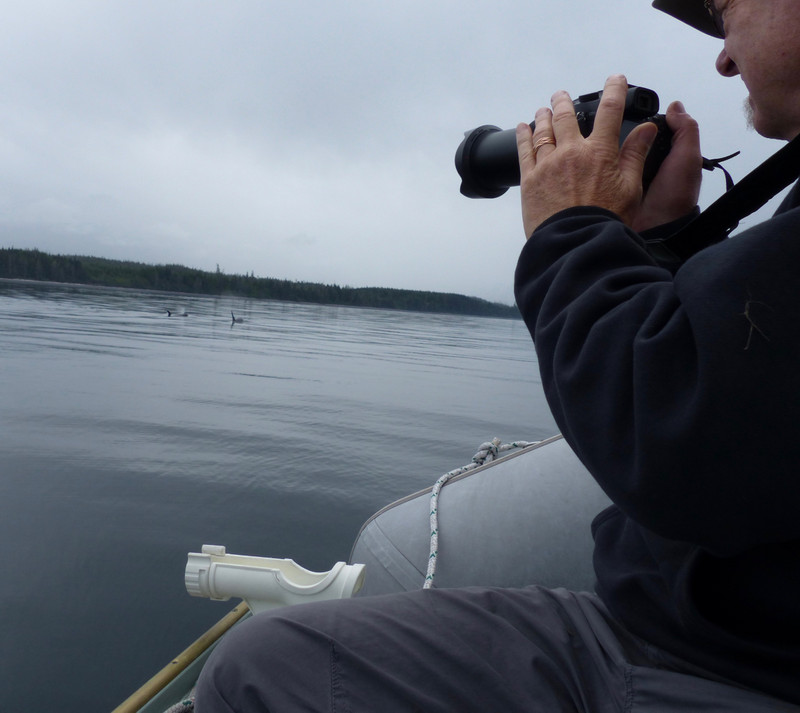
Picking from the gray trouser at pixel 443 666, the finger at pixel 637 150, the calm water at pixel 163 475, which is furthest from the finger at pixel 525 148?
the calm water at pixel 163 475

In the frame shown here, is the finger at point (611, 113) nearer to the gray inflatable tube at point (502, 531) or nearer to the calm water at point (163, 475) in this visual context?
the gray inflatable tube at point (502, 531)

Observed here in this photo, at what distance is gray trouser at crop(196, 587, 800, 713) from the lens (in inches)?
32.1

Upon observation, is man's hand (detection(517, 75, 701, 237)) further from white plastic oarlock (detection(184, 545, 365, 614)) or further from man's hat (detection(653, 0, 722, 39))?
white plastic oarlock (detection(184, 545, 365, 614))

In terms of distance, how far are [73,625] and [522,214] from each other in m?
1.64

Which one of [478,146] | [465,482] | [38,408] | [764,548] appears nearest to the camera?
[764,548]

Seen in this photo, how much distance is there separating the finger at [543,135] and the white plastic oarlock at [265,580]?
36.4 inches

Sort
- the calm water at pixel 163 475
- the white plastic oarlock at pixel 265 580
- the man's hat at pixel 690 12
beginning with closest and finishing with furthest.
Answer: the man's hat at pixel 690 12
the white plastic oarlock at pixel 265 580
the calm water at pixel 163 475

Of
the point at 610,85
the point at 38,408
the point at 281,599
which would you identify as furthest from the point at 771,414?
the point at 38,408

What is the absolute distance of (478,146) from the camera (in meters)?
1.17

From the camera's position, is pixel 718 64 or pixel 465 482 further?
pixel 465 482

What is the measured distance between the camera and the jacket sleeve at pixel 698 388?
59 cm

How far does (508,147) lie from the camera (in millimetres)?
1086

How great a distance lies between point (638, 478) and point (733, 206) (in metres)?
0.48

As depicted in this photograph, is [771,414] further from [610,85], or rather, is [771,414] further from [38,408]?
[38,408]
